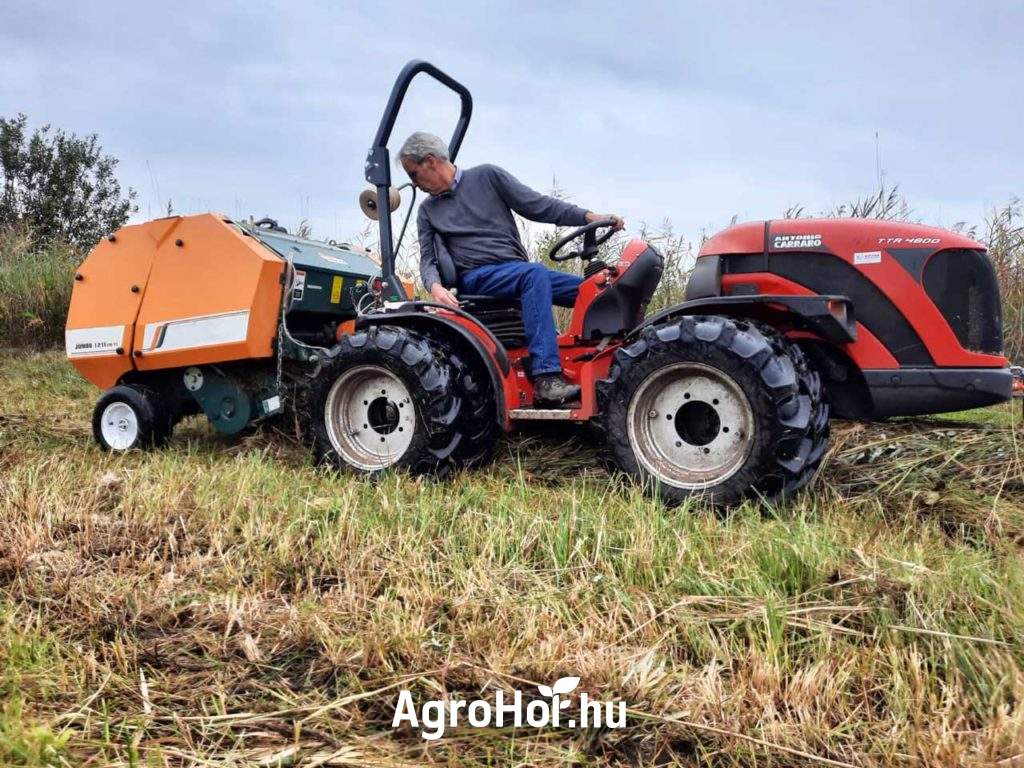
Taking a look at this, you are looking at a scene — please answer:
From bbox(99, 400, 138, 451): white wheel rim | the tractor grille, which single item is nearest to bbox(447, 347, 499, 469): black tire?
the tractor grille

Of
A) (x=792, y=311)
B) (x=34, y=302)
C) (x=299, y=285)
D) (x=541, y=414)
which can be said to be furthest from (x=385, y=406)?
(x=34, y=302)

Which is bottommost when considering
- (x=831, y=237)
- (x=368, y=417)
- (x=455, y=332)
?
(x=368, y=417)

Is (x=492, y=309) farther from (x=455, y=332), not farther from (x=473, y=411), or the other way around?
(x=473, y=411)

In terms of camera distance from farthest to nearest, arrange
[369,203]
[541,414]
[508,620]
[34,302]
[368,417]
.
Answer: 1. [34,302]
2. [369,203]
3. [368,417]
4. [541,414]
5. [508,620]

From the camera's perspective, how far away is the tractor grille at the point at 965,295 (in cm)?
313

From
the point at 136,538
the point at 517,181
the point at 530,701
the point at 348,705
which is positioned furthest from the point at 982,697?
the point at 517,181

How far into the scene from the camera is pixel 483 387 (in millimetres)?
3838

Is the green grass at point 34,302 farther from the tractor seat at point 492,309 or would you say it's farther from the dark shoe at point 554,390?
the dark shoe at point 554,390

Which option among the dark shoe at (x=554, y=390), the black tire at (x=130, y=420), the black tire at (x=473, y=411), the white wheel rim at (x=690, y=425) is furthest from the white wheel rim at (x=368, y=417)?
the black tire at (x=130, y=420)

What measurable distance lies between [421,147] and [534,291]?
958 mm

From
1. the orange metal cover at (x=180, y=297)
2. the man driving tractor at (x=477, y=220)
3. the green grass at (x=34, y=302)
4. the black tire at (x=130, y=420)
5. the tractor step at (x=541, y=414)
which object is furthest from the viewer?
the green grass at (x=34, y=302)

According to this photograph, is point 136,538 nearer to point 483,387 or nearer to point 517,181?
point 483,387

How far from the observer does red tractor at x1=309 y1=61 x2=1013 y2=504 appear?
3.02m

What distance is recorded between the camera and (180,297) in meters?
4.62
